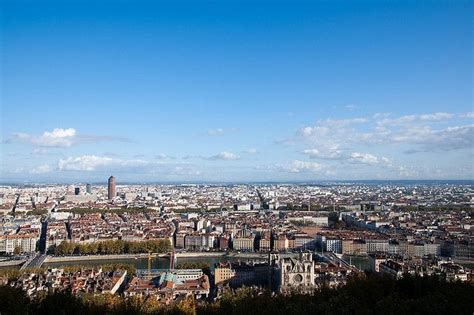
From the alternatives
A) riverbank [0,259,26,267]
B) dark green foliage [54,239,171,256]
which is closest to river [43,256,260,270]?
dark green foliage [54,239,171,256]

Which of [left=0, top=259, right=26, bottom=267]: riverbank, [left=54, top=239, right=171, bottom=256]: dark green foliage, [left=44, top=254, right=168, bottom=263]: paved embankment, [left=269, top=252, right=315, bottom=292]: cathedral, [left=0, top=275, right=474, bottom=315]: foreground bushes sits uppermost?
[left=0, top=275, right=474, bottom=315]: foreground bushes

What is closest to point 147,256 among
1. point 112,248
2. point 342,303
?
point 112,248

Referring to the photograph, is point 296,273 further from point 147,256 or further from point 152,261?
point 147,256

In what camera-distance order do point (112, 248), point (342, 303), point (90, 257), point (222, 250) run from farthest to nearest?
point (222, 250)
point (112, 248)
point (90, 257)
point (342, 303)

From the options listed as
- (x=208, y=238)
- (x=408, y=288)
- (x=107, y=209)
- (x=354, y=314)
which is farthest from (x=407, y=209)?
(x=354, y=314)

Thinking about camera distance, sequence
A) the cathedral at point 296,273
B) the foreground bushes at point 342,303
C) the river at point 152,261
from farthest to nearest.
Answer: the river at point 152,261 < the cathedral at point 296,273 < the foreground bushes at point 342,303

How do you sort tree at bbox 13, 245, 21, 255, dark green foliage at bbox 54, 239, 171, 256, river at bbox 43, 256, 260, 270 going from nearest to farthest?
1. river at bbox 43, 256, 260, 270
2. dark green foliage at bbox 54, 239, 171, 256
3. tree at bbox 13, 245, 21, 255

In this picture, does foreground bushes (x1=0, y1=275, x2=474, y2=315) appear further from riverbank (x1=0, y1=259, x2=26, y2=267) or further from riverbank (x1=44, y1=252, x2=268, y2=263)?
riverbank (x1=0, y1=259, x2=26, y2=267)

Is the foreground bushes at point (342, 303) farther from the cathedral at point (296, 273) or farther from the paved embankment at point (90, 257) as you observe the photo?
the paved embankment at point (90, 257)

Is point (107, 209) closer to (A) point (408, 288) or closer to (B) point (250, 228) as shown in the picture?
(B) point (250, 228)

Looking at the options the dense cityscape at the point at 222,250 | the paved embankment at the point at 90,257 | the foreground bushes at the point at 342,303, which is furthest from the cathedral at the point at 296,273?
the paved embankment at the point at 90,257
